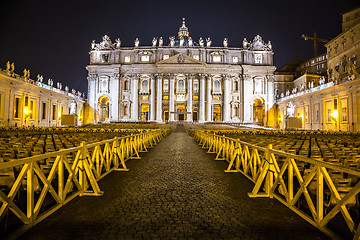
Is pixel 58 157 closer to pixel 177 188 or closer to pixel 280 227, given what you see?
pixel 177 188

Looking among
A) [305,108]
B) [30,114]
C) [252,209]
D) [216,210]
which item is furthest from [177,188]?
[305,108]

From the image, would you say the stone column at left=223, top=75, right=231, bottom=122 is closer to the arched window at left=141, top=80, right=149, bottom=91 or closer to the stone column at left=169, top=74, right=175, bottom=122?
the stone column at left=169, top=74, right=175, bottom=122

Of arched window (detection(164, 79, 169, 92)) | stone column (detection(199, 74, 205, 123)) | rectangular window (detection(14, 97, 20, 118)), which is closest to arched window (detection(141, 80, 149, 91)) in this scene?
arched window (detection(164, 79, 169, 92))

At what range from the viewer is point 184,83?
5912cm

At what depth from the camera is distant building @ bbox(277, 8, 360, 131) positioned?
2903cm

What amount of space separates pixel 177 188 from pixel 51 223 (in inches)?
118

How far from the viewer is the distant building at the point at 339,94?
2903cm

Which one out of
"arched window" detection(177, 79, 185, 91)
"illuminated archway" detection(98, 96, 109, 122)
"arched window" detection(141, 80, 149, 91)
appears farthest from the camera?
"illuminated archway" detection(98, 96, 109, 122)

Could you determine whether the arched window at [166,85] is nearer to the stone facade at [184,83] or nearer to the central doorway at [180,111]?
the stone facade at [184,83]

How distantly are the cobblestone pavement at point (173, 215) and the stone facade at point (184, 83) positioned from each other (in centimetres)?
5166

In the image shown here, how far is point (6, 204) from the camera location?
3143 millimetres

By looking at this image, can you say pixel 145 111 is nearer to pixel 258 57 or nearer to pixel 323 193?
pixel 258 57

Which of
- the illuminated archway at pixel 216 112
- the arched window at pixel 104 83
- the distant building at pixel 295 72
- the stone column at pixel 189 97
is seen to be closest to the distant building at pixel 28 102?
the arched window at pixel 104 83

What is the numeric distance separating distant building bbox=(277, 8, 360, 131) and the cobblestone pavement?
3082 centimetres
